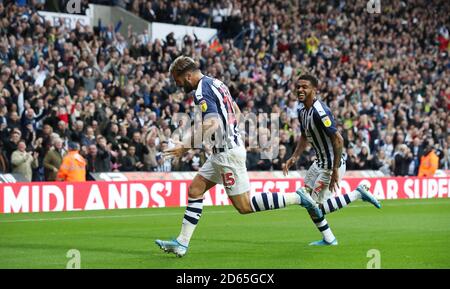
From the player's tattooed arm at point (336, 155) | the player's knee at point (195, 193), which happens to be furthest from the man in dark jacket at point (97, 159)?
the player's knee at point (195, 193)

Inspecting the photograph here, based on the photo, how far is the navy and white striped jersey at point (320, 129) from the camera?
12508 mm

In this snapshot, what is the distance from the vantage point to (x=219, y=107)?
11.0 m

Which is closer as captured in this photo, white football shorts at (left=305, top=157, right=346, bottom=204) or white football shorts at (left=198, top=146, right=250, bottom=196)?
white football shorts at (left=198, top=146, right=250, bottom=196)

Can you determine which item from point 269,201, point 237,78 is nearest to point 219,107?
point 269,201

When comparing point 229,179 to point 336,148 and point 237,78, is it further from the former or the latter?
point 237,78

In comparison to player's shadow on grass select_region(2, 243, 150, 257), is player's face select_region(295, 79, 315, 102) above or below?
above

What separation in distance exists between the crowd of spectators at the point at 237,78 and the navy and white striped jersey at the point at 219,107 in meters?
10.8

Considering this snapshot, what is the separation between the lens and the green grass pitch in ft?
35.6

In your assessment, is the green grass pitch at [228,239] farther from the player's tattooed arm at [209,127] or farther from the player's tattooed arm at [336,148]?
the player's tattooed arm at [209,127]

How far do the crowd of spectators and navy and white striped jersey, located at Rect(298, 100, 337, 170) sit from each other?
391 inches

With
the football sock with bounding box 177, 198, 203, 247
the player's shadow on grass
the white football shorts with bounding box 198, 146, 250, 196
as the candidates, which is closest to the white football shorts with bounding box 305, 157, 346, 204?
the white football shorts with bounding box 198, 146, 250, 196

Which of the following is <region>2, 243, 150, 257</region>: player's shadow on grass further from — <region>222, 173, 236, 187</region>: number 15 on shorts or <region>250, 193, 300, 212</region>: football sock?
<region>250, 193, 300, 212</region>: football sock

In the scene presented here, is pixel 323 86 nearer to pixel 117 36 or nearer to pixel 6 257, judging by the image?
pixel 117 36
